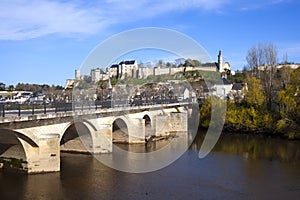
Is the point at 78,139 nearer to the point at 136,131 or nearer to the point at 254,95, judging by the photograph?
the point at 136,131

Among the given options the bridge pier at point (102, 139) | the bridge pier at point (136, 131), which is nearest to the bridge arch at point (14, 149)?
the bridge pier at point (102, 139)

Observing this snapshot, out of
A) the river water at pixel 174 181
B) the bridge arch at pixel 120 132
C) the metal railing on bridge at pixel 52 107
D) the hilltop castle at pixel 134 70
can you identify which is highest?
the hilltop castle at pixel 134 70

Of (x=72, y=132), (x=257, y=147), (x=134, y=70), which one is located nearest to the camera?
(x=72, y=132)

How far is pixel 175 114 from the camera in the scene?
41.5 meters

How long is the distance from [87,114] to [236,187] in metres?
10.6

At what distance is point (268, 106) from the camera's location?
38.6 metres

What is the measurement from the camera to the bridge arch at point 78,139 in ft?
80.8

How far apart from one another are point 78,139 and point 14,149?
307 inches

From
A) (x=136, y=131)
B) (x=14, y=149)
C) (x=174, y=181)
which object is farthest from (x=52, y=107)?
(x=136, y=131)

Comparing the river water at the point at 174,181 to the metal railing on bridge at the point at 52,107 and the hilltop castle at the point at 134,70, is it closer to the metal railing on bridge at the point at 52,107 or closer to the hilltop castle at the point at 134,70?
the metal railing on bridge at the point at 52,107

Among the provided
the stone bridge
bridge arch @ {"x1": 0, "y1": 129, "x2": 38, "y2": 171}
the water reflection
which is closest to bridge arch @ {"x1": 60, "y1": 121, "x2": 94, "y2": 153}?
the stone bridge

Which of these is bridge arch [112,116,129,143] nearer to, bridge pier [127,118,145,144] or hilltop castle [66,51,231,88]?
bridge pier [127,118,145,144]

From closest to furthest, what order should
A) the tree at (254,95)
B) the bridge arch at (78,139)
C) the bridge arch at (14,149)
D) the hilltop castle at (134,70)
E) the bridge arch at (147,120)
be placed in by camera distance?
the bridge arch at (14,149), the bridge arch at (78,139), the bridge arch at (147,120), the tree at (254,95), the hilltop castle at (134,70)

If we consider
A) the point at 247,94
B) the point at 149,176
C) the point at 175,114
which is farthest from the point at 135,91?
Answer: the point at 149,176
